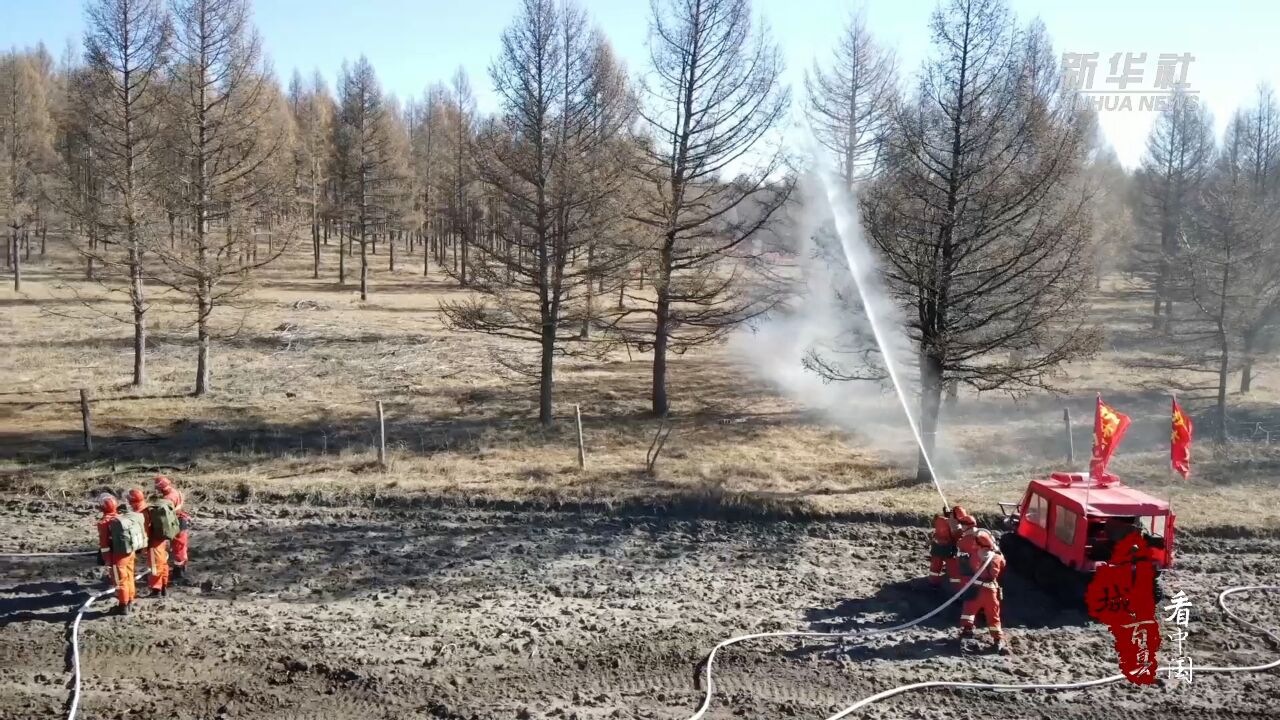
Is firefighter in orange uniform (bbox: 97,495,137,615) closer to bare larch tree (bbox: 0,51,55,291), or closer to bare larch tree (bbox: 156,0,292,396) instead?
bare larch tree (bbox: 156,0,292,396)

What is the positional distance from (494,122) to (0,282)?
122 ft

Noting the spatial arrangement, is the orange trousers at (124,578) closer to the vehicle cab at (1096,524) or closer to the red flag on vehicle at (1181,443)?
the vehicle cab at (1096,524)

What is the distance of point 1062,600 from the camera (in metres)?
10.7

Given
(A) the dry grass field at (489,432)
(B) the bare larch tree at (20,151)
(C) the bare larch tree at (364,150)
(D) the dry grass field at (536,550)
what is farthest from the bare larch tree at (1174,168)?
(B) the bare larch tree at (20,151)

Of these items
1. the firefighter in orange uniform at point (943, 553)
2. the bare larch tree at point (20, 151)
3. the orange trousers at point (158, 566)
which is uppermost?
the bare larch tree at point (20, 151)

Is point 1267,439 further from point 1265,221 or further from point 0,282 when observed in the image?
point 0,282

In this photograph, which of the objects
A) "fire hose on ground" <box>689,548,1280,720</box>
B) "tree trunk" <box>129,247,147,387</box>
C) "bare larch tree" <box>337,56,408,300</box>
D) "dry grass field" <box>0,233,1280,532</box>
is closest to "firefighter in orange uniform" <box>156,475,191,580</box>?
"dry grass field" <box>0,233,1280,532</box>

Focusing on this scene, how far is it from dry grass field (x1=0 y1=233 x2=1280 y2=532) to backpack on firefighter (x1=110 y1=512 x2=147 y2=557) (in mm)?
4519

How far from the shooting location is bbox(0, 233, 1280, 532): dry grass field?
15.1 meters

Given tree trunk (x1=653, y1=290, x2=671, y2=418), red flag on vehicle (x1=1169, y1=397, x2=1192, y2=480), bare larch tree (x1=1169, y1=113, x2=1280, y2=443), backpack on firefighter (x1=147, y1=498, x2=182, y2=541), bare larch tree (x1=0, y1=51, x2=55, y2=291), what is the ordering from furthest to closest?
bare larch tree (x1=0, y1=51, x2=55, y2=291) → bare larch tree (x1=1169, y1=113, x2=1280, y2=443) → tree trunk (x1=653, y1=290, x2=671, y2=418) → red flag on vehicle (x1=1169, y1=397, x2=1192, y2=480) → backpack on firefighter (x1=147, y1=498, x2=182, y2=541)

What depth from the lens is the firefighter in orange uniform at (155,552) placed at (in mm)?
10031

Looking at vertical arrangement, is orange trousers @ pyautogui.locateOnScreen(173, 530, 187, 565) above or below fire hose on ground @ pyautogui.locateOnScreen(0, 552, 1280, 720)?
above

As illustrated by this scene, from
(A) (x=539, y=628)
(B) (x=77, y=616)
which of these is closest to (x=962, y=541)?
(A) (x=539, y=628)

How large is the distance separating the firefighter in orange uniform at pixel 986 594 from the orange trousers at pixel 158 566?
9396mm
